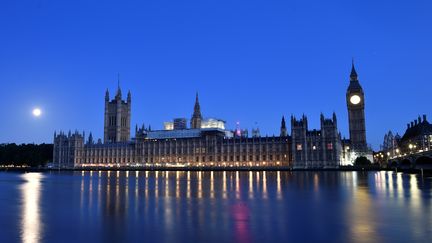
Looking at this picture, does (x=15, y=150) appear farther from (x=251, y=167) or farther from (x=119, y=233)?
(x=119, y=233)

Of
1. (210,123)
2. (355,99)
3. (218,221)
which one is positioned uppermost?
(355,99)

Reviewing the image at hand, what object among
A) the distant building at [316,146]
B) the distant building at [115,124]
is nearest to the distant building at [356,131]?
the distant building at [316,146]

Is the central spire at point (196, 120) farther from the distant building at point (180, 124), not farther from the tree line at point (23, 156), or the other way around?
the tree line at point (23, 156)

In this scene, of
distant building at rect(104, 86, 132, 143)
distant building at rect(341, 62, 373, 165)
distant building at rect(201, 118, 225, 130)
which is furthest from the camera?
distant building at rect(104, 86, 132, 143)

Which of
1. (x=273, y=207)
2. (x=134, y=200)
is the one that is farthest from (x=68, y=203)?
(x=273, y=207)

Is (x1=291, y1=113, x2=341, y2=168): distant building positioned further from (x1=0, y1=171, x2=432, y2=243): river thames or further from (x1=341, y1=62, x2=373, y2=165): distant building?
(x1=0, y1=171, x2=432, y2=243): river thames

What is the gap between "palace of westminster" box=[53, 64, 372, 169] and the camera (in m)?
136

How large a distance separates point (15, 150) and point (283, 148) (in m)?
117

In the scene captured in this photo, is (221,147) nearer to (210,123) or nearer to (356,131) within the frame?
(210,123)

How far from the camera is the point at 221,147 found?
15250 cm

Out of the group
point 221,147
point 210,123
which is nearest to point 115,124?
point 210,123

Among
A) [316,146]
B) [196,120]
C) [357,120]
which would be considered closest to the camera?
[316,146]

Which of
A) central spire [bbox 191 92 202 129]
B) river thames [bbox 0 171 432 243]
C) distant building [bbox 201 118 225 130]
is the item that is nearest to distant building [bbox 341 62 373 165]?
distant building [bbox 201 118 225 130]

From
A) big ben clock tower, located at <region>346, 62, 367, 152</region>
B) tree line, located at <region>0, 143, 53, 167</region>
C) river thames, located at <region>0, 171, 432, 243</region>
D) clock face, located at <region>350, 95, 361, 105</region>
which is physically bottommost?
river thames, located at <region>0, 171, 432, 243</region>
